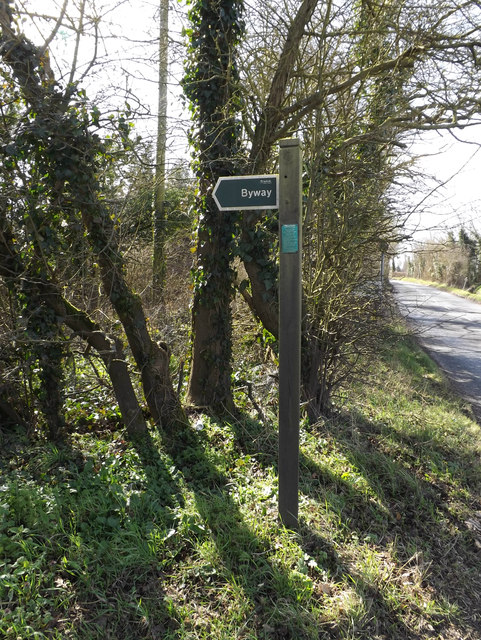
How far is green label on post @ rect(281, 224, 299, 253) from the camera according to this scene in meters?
3.17

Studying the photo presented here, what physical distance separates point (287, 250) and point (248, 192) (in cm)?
50

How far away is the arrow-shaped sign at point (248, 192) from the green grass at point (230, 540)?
2374 mm

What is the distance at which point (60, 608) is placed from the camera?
273 cm

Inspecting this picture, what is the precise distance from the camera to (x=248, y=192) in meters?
3.26

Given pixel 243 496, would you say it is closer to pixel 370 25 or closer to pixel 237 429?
pixel 237 429

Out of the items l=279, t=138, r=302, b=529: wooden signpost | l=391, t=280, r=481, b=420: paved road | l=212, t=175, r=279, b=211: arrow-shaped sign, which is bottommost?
l=391, t=280, r=481, b=420: paved road

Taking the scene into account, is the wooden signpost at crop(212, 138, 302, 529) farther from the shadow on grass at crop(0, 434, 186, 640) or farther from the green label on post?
the shadow on grass at crop(0, 434, 186, 640)

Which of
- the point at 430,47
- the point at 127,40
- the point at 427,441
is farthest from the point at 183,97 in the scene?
the point at 427,441

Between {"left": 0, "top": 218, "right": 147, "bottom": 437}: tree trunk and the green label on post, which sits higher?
the green label on post

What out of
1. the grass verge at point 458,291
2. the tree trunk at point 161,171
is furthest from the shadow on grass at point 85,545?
the grass verge at point 458,291

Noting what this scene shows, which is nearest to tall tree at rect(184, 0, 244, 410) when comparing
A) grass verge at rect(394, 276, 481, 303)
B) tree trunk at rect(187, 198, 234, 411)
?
tree trunk at rect(187, 198, 234, 411)

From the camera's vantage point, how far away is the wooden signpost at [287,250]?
10.5 ft

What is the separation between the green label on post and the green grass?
2092 mm

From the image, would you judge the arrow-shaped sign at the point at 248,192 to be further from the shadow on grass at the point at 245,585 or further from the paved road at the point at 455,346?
the paved road at the point at 455,346
